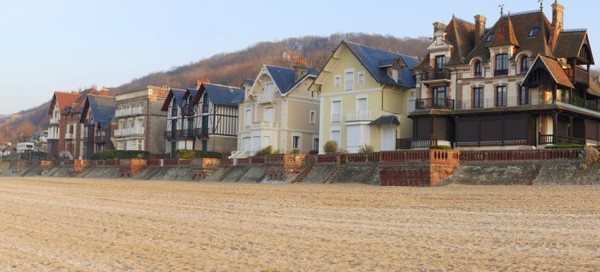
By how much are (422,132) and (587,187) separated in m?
17.2

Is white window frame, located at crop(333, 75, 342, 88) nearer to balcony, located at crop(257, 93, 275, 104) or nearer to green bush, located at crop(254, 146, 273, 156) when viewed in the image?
green bush, located at crop(254, 146, 273, 156)

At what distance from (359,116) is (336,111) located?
8.19ft

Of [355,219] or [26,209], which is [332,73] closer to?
[26,209]

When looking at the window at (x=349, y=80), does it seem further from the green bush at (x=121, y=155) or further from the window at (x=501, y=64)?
the green bush at (x=121, y=155)

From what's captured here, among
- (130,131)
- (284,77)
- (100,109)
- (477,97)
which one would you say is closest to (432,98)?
(477,97)

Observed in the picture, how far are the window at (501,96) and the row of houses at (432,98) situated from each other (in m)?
0.05

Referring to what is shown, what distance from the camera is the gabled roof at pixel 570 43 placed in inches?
1549

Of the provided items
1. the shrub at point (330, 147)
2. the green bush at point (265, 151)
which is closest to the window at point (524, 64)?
the shrub at point (330, 147)

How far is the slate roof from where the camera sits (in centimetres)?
4531

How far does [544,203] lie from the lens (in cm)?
2039

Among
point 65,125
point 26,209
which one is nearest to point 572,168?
point 26,209

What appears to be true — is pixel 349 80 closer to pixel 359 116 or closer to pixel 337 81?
pixel 337 81

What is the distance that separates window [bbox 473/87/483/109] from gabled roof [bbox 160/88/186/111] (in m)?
30.0

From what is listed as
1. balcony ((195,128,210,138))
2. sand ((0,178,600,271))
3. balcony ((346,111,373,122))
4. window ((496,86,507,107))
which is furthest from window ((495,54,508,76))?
balcony ((195,128,210,138))
